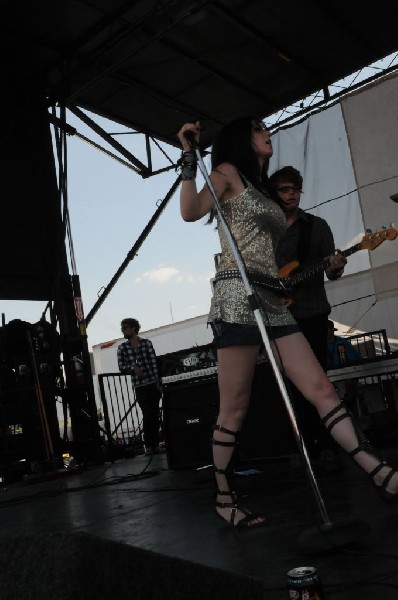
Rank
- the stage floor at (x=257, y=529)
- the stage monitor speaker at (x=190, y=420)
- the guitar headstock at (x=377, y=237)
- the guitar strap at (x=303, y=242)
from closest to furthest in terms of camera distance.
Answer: the stage floor at (x=257, y=529), the guitar strap at (x=303, y=242), the guitar headstock at (x=377, y=237), the stage monitor speaker at (x=190, y=420)

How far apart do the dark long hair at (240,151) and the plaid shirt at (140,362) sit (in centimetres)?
507

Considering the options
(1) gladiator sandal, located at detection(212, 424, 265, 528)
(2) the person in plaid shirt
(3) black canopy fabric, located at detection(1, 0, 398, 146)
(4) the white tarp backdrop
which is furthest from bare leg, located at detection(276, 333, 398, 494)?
(4) the white tarp backdrop

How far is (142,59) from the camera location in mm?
8953

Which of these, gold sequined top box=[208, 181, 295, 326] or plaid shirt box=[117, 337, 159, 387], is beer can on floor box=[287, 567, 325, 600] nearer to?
gold sequined top box=[208, 181, 295, 326]

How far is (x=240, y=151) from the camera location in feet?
8.81

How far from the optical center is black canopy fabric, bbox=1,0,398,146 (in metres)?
7.88

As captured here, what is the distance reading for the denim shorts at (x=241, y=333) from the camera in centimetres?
251

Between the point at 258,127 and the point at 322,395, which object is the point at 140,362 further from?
the point at 322,395

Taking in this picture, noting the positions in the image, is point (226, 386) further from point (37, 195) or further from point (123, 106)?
point (123, 106)

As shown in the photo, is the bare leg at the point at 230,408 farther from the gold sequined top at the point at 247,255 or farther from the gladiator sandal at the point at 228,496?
the gold sequined top at the point at 247,255

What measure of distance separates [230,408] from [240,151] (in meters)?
1.10

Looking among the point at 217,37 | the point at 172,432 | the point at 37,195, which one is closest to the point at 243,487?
the point at 172,432

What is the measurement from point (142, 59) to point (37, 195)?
2490 mm

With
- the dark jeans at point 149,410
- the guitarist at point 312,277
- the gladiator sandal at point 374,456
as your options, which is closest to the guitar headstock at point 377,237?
the guitarist at point 312,277
